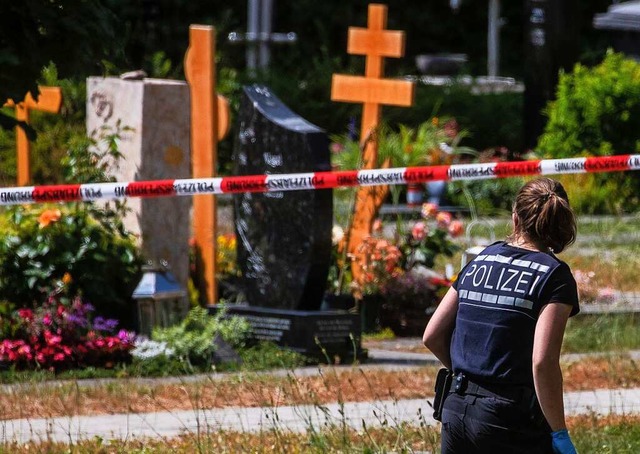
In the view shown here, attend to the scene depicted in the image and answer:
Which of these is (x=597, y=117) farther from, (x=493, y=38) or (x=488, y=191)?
(x=493, y=38)

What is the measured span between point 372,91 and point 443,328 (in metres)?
6.64

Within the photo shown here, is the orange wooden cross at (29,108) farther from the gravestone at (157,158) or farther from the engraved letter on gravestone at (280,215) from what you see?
the engraved letter on gravestone at (280,215)

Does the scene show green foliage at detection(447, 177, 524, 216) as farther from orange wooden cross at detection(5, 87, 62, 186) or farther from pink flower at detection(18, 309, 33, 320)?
pink flower at detection(18, 309, 33, 320)

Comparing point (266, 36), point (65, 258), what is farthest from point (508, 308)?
point (266, 36)

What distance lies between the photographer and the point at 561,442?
14.2ft

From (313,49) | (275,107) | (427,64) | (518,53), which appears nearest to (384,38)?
(275,107)

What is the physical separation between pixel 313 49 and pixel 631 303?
26.0 meters

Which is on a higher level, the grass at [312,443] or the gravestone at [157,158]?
the gravestone at [157,158]

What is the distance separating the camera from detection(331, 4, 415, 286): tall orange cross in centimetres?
1095

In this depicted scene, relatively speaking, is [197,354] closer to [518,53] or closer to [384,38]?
[384,38]

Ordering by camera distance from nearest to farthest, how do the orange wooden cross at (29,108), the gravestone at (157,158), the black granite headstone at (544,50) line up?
the gravestone at (157,158), the orange wooden cross at (29,108), the black granite headstone at (544,50)

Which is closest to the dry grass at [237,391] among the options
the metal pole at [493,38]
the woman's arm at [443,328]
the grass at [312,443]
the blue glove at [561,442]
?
the grass at [312,443]

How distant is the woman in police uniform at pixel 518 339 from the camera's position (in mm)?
4301

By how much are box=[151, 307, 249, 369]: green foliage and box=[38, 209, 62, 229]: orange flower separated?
1.08 metres
